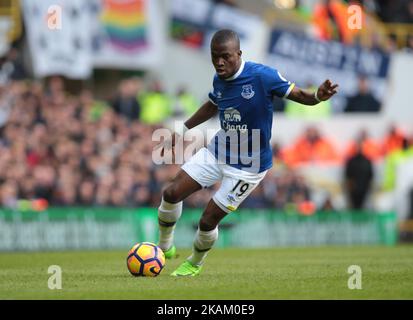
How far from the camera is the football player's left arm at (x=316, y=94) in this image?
1145cm

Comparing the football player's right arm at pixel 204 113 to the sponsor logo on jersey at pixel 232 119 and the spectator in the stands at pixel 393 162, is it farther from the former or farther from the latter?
the spectator in the stands at pixel 393 162

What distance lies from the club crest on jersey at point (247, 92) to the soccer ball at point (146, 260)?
212 centimetres

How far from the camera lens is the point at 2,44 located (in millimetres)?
26469

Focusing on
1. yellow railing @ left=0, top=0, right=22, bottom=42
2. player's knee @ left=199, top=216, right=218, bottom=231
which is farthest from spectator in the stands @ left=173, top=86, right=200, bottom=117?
player's knee @ left=199, top=216, right=218, bottom=231

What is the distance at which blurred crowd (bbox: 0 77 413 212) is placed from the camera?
72.9 ft

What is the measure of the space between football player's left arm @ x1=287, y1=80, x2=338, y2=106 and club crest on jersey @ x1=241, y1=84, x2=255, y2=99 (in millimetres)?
444

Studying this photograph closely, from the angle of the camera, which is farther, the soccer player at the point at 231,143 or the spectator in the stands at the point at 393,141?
the spectator in the stands at the point at 393,141

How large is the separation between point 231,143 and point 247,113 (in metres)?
0.48
